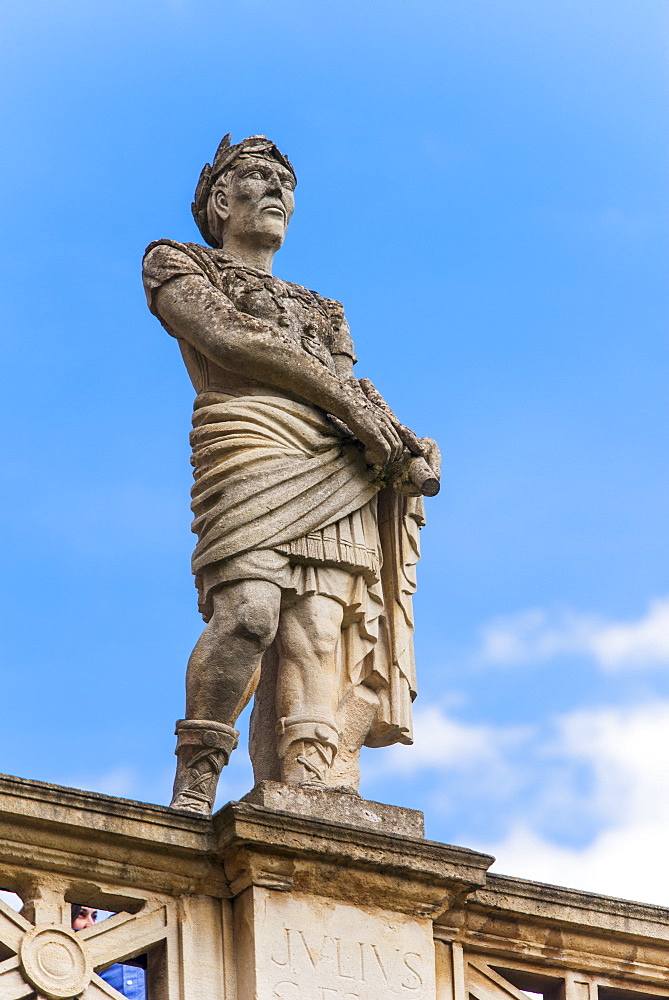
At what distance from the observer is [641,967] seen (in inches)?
433

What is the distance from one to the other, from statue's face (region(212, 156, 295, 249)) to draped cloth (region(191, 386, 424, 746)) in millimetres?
995

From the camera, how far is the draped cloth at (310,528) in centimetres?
1091

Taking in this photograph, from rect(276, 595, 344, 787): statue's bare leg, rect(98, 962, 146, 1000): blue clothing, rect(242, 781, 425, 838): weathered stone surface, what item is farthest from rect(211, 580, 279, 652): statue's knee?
rect(98, 962, 146, 1000): blue clothing

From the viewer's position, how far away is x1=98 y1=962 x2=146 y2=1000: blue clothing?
32.1 ft

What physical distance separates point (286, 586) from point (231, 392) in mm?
1111

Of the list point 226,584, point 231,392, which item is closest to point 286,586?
point 226,584

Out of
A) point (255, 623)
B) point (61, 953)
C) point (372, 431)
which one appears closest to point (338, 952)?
point (61, 953)

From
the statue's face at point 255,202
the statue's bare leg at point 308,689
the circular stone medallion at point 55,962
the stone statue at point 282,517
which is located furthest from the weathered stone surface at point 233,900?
the statue's face at point 255,202

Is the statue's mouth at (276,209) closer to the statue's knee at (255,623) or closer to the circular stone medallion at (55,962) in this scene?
the statue's knee at (255,623)

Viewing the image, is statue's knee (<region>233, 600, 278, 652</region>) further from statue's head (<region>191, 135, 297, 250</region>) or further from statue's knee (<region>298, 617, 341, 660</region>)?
statue's head (<region>191, 135, 297, 250</region>)

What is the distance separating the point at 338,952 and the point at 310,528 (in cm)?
211

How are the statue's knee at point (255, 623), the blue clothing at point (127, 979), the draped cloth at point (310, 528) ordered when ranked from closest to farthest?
the blue clothing at point (127, 979)
the statue's knee at point (255, 623)
the draped cloth at point (310, 528)

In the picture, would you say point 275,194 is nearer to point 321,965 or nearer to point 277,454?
point 277,454

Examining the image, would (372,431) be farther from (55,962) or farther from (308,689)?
(55,962)
